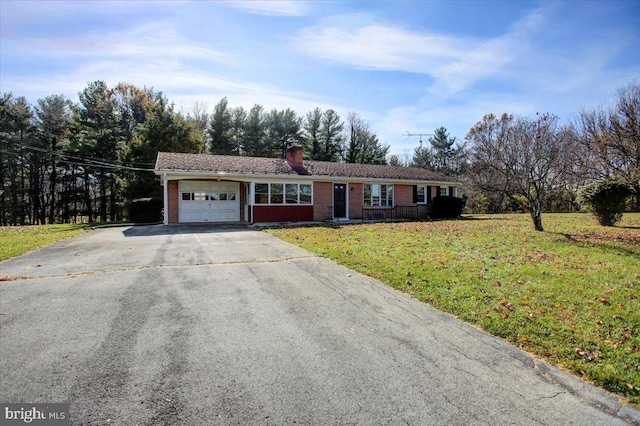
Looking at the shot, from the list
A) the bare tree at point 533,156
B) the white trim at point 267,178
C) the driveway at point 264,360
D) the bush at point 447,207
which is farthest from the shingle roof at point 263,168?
the driveway at point 264,360

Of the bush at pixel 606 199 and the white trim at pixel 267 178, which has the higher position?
the white trim at pixel 267 178

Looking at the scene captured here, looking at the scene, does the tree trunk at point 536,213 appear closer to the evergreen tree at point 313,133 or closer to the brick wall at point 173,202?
the brick wall at point 173,202

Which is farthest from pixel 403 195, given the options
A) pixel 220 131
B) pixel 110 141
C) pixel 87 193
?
pixel 87 193

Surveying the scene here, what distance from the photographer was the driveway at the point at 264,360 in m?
2.49

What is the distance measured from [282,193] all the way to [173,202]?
611 centimetres

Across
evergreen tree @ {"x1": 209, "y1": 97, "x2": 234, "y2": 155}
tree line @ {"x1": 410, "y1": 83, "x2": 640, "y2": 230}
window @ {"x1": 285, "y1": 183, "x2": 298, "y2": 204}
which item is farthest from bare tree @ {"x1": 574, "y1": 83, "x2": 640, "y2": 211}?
evergreen tree @ {"x1": 209, "y1": 97, "x2": 234, "y2": 155}

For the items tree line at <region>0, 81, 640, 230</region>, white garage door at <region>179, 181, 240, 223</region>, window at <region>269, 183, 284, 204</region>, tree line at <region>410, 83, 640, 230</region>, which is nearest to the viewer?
tree line at <region>410, 83, 640, 230</region>

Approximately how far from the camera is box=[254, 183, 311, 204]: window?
18.3m

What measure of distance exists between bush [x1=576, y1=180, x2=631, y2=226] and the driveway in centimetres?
1555

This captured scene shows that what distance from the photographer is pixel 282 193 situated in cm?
1884

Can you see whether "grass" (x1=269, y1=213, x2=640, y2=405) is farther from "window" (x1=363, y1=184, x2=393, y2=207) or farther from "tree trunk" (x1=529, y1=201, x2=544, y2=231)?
"window" (x1=363, y1=184, x2=393, y2=207)

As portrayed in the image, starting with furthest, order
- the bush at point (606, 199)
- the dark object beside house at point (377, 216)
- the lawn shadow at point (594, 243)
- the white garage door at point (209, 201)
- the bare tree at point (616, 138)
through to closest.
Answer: the dark object beside house at point (377, 216) < the white garage door at point (209, 201) < the bush at point (606, 199) < the bare tree at point (616, 138) < the lawn shadow at point (594, 243)

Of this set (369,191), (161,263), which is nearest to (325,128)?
(369,191)

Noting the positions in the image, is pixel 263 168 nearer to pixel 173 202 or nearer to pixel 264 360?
pixel 173 202
